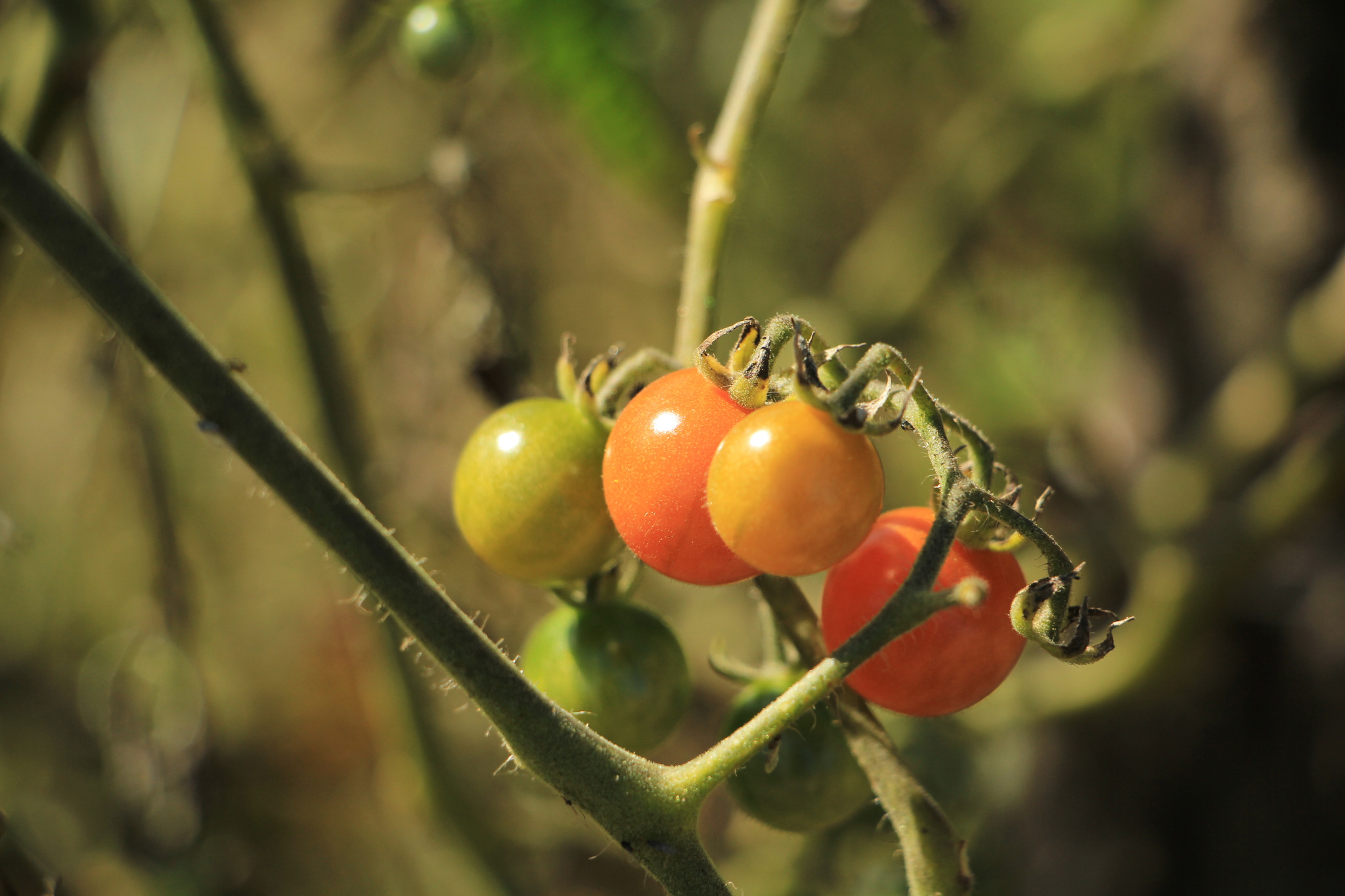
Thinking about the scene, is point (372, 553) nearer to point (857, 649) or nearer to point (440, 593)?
point (440, 593)

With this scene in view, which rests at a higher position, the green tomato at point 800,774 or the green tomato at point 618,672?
the green tomato at point 618,672

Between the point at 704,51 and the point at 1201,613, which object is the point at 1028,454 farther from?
the point at 704,51

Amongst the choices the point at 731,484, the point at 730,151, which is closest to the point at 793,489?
the point at 731,484

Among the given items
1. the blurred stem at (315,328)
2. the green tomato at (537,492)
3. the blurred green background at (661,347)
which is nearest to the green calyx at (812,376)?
the green tomato at (537,492)

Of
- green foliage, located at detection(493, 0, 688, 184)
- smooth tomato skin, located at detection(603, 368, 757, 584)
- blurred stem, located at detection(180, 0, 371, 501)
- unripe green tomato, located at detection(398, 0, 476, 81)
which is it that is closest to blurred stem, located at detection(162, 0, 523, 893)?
blurred stem, located at detection(180, 0, 371, 501)

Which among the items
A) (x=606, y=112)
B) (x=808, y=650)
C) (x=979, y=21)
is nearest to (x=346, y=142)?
(x=606, y=112)

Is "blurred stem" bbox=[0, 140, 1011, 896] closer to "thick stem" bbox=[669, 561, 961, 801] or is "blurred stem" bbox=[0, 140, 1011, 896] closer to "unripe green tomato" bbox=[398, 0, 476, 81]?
"thick stem" bbox=[669, 561, 961, 801]

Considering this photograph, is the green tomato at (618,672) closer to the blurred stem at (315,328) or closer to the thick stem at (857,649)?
the thick stem at (857,649)
